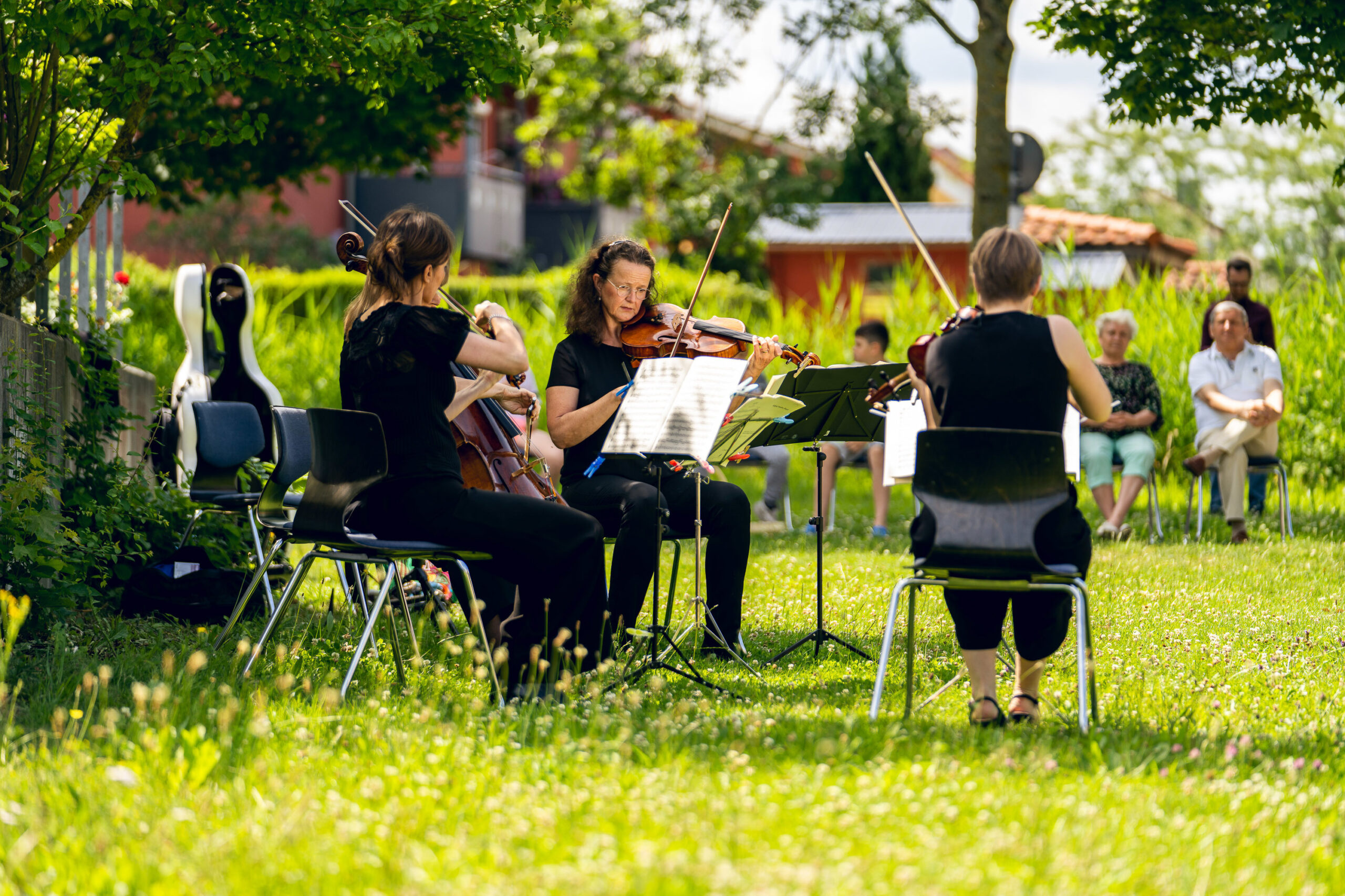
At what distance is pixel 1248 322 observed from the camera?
31.9 ft

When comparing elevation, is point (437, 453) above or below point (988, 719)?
above

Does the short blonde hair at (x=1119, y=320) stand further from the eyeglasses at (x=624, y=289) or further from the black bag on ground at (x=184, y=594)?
the black bag on ground at (x=184, y=594)

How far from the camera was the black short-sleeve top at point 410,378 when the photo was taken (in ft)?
13.9

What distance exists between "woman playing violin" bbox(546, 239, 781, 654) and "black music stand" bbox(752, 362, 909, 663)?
7.5 inches

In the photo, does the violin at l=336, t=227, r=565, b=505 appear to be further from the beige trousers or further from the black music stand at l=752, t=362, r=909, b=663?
the beige trousers

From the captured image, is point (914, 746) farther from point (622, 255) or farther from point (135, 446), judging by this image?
point (135, 446)

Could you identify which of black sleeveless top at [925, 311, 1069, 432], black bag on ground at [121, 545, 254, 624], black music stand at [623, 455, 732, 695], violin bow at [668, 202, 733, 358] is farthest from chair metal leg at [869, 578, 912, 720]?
black bag on ground at [121, 545, 254, 624]

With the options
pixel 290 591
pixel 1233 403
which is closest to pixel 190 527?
pixel 290 591

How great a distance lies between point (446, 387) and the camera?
4.37 metres

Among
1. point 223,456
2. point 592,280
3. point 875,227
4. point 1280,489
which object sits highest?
point 875,227

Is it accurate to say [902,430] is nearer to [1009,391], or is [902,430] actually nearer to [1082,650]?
[1009,391]

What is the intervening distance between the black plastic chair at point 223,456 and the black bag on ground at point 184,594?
0.35 metres

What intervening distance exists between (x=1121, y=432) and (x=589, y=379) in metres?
4.95

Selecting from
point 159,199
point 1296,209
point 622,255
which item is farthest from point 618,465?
point 1296,209
